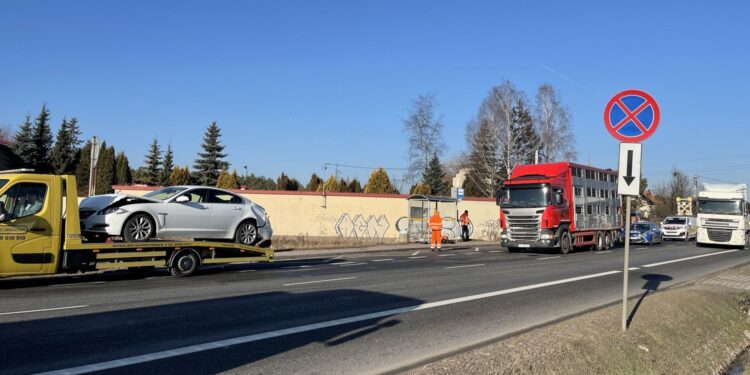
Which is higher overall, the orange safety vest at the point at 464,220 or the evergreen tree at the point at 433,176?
the evergreen tree at the point at 433,176

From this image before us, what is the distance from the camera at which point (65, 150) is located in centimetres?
5447

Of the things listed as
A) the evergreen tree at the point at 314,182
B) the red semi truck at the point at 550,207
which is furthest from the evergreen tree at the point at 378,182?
the red semi truck at the point at 550,207

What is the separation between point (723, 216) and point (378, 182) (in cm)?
2603

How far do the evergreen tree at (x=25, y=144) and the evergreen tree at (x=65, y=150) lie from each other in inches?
120

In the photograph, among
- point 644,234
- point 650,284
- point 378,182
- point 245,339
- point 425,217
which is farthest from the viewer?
point 378,182

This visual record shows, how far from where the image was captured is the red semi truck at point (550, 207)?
22.6 metres

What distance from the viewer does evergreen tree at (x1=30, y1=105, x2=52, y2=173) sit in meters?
50.0

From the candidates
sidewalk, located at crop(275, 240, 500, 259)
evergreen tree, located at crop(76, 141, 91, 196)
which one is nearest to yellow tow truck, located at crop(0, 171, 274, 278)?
sidewalk, located at crop(275, 240, 500, 259)

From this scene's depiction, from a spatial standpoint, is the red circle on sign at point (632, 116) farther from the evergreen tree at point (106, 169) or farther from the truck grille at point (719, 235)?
the evergreen tree at point (106, 169)

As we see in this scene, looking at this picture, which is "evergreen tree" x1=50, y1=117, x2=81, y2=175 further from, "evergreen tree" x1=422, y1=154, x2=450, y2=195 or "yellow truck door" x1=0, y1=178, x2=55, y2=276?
"yellow truck door" x1=0, y1=178, x2=55, y2=276

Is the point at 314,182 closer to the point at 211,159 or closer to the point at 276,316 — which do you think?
the point at 211,159

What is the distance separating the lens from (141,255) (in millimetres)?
12141

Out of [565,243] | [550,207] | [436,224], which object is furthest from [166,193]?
[565,243]

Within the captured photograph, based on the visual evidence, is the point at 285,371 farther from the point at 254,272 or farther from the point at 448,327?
the point at 254,272
